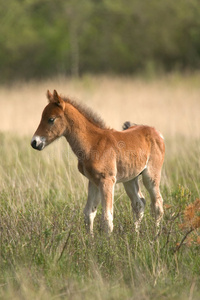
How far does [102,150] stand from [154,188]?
89 centimetres

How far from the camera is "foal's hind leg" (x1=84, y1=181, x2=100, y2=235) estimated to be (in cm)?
565

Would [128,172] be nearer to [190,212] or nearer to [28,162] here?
[190,212]

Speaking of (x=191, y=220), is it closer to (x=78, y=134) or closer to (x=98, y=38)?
(x=78, y=134)

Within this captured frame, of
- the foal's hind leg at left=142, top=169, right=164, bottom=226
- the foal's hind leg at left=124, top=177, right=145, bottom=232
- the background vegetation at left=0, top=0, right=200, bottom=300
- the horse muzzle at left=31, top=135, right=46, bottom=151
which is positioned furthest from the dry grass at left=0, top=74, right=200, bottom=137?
the horse muzzle at left=31, top=135, right=46, bottom=151

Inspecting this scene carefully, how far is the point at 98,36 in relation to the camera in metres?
36.1

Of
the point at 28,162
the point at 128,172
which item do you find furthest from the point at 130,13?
the point at 128,172

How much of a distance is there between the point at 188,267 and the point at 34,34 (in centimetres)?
3079

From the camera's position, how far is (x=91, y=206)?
18.6 feet

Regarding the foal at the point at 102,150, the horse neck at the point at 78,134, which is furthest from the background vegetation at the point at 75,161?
the horse neck at the point at 78,134

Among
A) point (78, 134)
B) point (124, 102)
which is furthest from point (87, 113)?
point (124, 102)

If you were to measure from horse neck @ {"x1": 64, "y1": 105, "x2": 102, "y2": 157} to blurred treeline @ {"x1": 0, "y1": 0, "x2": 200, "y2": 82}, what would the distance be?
27.2 metres

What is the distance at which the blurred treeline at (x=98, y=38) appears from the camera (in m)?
33.4

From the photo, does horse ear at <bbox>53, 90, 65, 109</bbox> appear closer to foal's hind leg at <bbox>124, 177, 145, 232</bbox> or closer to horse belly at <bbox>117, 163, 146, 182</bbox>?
horse belly at <bbox>117, 163, 146, 182</bbox>

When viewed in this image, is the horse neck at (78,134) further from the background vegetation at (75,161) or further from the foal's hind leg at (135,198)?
the foal's hind leg at (135,198)
